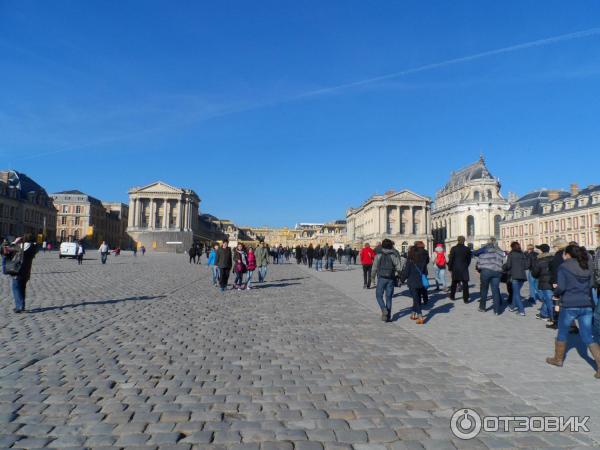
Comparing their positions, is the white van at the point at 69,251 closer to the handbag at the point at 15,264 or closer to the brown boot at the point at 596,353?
the handbag at the point at 15,264

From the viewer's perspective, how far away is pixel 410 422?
13.1 ft

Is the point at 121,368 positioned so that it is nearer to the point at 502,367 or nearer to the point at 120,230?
the point at 502,367

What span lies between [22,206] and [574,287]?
84066 millimetres

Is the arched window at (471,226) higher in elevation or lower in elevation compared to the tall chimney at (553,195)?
lower

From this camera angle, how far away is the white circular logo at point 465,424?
3.82 m

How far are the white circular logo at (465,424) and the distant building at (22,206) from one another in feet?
239

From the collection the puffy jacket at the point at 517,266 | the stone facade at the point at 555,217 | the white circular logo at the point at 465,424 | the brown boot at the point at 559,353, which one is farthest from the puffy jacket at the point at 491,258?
the stone facade at the point at 555,217

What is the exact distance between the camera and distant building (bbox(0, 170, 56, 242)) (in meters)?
69.3

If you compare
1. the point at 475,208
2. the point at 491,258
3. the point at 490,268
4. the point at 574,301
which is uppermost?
the point at 475,208

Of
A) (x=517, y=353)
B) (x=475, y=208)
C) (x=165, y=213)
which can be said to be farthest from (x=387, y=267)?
(x=165, y=213)

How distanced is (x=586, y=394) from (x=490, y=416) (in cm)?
144

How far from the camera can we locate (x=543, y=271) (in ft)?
33.2

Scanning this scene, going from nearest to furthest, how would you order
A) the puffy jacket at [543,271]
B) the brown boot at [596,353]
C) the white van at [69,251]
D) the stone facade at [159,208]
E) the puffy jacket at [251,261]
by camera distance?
1. the brown boot at [596,353]
2. the puffy jacket at [543,271]
3. the puffy jacket at [251,261]
4. the white van at [69,251]
5. the stone facade at [159,208]

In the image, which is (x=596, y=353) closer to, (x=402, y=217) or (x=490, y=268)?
(x=490, y=268)
